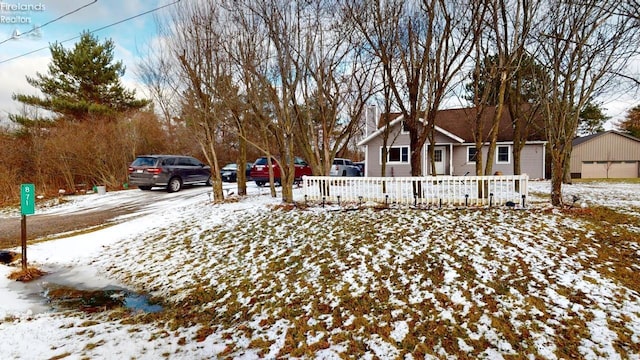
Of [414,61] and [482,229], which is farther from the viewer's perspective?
[414,61]

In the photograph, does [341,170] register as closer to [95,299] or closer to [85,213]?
[85,213]

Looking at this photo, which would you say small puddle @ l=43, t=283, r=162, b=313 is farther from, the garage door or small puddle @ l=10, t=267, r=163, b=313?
the garage door

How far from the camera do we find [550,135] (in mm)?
6957

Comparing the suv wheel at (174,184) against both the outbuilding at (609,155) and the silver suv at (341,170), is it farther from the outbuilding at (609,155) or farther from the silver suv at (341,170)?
the outbuilding at (609,155)

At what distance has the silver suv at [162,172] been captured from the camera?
13086mm

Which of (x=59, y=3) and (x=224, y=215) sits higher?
(x=59, y=3)

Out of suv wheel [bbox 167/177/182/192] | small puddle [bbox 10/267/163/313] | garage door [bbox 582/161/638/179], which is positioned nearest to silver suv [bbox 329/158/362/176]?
suv wheel [bbox 167/177/182/192]

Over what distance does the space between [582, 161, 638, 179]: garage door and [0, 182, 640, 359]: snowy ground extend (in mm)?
23288

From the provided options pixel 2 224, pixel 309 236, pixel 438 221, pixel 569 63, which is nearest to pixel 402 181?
pixel 438 221

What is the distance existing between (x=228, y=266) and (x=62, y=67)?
2365cm

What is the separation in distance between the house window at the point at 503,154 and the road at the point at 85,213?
1641 centimetres

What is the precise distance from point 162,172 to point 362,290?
1211 centimetres

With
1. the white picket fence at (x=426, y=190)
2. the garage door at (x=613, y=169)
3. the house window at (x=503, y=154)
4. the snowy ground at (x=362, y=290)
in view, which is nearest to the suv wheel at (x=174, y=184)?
the snowy ground at (x=362, y=290)

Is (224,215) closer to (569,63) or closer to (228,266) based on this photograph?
(228,266)
